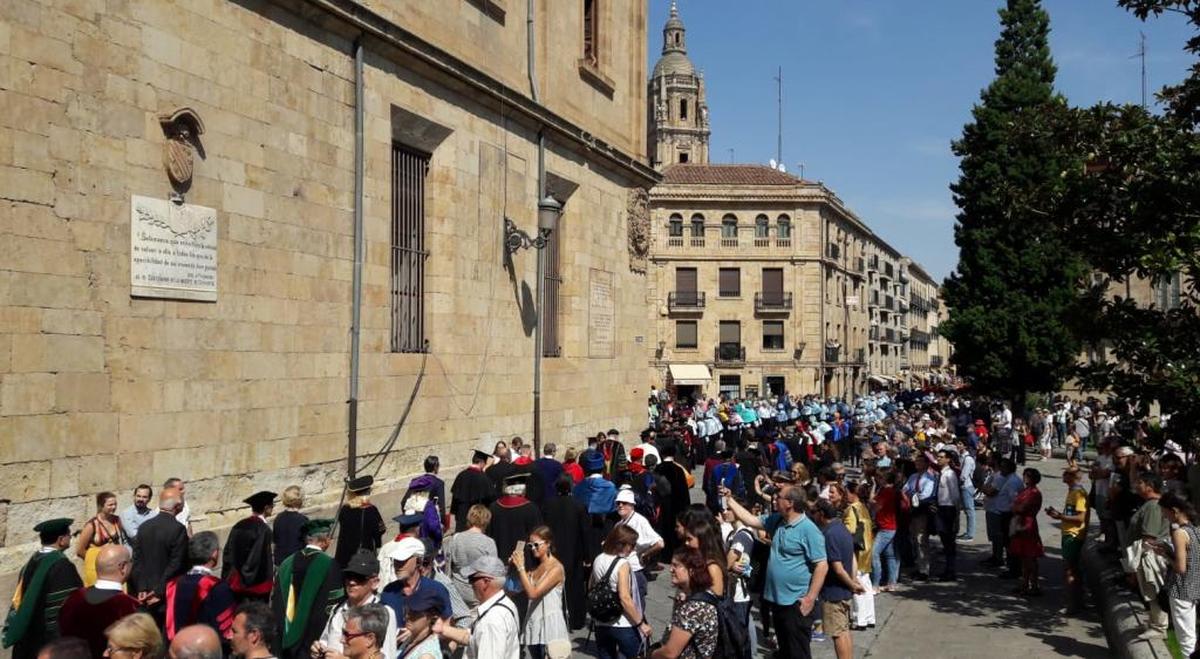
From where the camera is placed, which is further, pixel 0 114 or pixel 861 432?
pixel 861 432

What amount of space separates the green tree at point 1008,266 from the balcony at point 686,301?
2118 cm

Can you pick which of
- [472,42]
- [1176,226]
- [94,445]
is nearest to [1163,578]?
[1176,226]

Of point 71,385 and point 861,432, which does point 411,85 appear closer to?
point 71,385

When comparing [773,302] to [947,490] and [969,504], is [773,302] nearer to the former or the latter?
[969,504]

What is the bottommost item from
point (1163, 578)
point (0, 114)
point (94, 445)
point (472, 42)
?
point (1163, 578)

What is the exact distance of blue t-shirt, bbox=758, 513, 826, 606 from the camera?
7434mm

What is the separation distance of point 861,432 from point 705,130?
6828 centimetres

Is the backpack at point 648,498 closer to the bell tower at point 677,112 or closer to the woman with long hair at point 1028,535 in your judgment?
the woman with long hair at point 1028,535

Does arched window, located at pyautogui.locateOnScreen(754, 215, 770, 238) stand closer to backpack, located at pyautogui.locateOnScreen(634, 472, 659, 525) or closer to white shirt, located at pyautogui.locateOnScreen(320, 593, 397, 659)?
backpack, located at pyautogui.locateOnScreen(634, 472, 659, 525)

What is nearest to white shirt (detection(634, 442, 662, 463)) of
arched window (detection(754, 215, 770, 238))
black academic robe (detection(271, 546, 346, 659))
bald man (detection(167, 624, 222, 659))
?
black academic robe (detection(271, 546, 346, 659))

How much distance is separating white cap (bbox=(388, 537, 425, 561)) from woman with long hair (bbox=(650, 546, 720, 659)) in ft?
5.01

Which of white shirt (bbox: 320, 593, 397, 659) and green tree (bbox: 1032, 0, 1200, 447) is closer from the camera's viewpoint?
white shirt (bbox: 320, 593, 397, 659)

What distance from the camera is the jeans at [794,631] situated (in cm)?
741

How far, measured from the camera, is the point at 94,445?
27.7 ft
